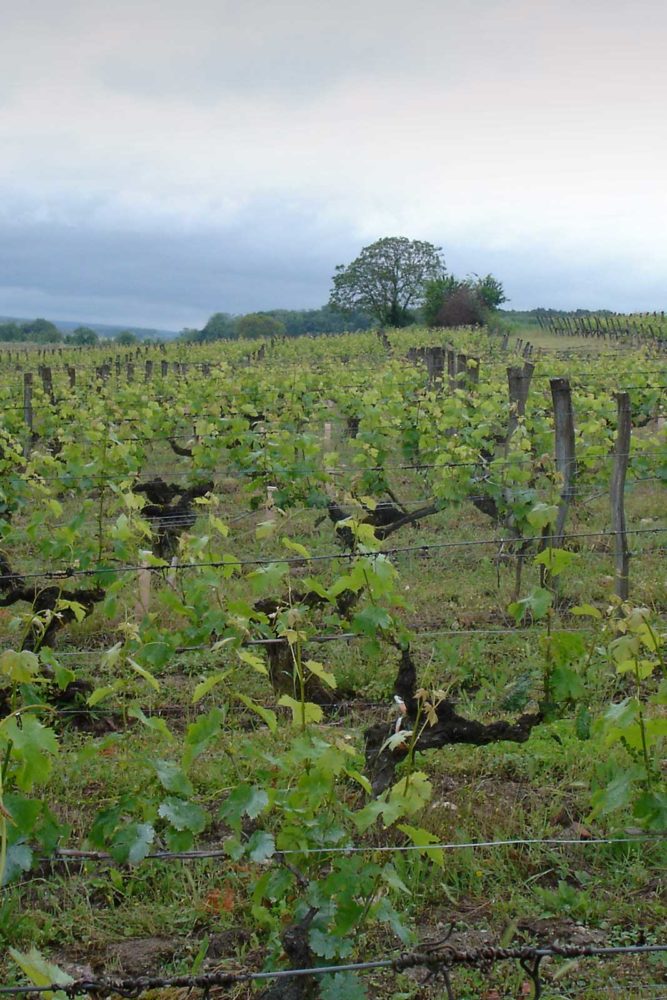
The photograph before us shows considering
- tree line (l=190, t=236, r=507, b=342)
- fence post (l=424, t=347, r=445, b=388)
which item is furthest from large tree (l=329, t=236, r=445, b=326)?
fence post (l=424, t=347, r=445, b=388)

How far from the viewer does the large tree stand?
219 ft

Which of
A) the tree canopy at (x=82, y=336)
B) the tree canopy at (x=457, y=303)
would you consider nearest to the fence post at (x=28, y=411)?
the tree canopy at (x=457, y=303)

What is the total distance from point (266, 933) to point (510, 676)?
231 cm

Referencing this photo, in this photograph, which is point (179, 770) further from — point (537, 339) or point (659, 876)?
point (537, 339)

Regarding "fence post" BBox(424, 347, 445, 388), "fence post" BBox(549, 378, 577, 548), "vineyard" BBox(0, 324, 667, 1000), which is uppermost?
"fence post" BBox(424, 347, 445, 388)

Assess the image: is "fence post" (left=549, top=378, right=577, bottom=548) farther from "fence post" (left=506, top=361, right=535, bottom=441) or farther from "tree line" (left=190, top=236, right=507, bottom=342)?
"tree line" (left=190, top=236, right=507, bottom=342)

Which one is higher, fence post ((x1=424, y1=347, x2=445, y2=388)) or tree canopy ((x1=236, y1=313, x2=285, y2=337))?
tree canopy ((x1=236, y1=313, x2=285, y2=337))

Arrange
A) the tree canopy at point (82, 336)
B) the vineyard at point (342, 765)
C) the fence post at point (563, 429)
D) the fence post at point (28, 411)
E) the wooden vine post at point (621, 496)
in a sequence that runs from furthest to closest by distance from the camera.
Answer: the tree canopy at point (82, 336) < the fence post at point (28, 411) < the fence post at point (563, 429) < the wooden vine post at point (621, 496) < the vineyard at point (342, 765)

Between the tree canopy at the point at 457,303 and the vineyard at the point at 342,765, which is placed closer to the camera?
the vineyard at the point at 342,765

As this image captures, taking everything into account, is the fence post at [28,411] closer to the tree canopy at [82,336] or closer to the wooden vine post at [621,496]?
the wooden vine post at [621,496]

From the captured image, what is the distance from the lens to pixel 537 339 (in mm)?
45500

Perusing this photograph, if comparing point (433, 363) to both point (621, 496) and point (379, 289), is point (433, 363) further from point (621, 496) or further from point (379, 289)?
point (379, 289)

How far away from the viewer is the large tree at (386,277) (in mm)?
66625

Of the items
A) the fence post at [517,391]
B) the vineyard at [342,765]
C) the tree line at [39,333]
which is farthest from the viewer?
the tree line at [39,333]
